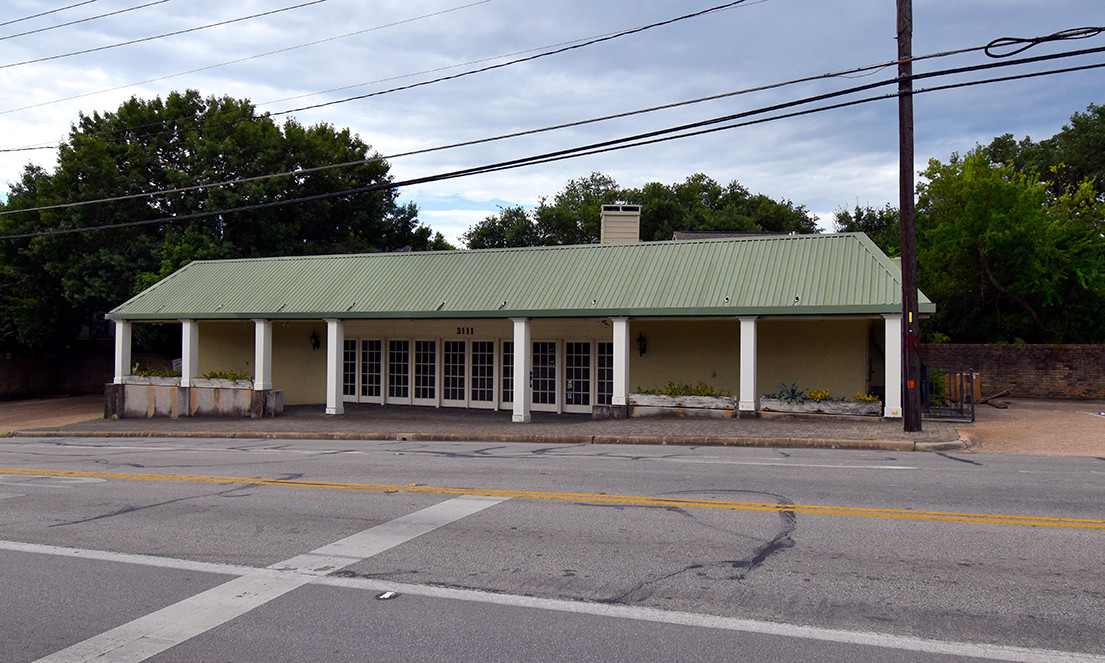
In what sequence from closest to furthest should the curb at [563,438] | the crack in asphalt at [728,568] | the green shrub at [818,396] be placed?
1. the crack in asphalt at [728,568]
2. the curb at [563,438]
3. the green shrub at [818,396]

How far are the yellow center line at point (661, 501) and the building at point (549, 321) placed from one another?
9.17 metres

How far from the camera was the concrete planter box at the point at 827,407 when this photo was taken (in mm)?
17312

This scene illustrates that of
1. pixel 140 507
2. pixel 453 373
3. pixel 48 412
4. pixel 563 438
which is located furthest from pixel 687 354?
pixel 48 412

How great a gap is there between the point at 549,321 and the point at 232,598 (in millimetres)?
16147

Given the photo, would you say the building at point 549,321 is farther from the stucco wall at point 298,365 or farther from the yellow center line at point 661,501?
the yellow center line at point 661,501

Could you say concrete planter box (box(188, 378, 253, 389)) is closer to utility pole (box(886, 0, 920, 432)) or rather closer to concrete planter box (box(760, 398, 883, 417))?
concrete planter box (box(760, 398, 883, 417))

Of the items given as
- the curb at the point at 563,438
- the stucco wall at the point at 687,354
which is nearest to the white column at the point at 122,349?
the curb at the point at 563,438

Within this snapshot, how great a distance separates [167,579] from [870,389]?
57.0ft

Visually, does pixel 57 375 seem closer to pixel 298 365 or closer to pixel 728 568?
pixel 298 365

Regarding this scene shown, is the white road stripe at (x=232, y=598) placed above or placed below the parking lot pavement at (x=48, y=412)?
above

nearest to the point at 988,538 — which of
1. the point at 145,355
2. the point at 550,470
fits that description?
the point at 550,470

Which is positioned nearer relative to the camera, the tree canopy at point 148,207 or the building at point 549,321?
the building at point 549,321

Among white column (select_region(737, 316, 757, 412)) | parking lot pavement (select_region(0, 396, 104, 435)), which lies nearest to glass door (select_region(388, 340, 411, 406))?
parking lot pavement (select_region(0, 396, 104, 435))

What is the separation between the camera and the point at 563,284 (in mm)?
20750
